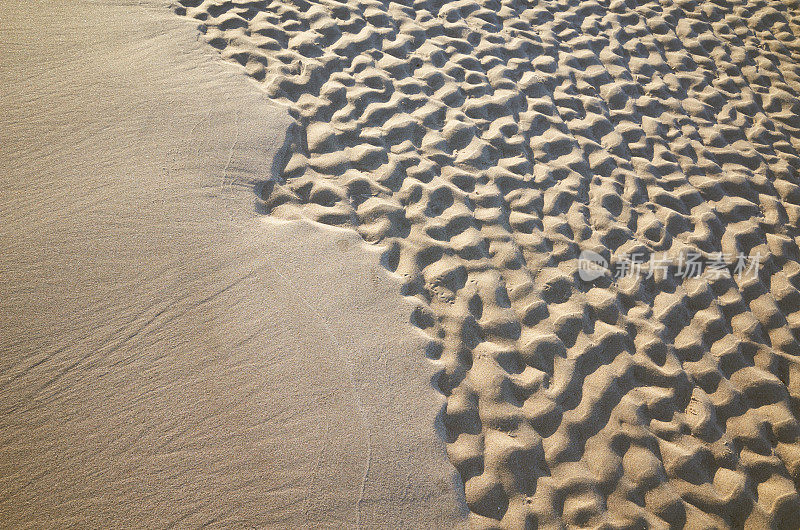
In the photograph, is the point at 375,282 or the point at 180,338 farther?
the point at 375,282

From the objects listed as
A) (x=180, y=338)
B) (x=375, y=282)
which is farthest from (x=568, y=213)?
(x=180, y=338)

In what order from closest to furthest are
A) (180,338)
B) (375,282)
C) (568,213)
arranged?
(180,338) → (375,282) → (568,213)

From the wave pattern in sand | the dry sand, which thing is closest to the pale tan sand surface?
the dry sand

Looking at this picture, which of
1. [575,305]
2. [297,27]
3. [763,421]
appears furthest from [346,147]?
[763,421]

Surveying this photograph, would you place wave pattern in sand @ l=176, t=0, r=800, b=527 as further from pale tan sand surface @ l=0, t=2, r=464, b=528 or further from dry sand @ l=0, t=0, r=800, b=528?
pale tan sand surface @ l=0, t=2, r=464, b=528

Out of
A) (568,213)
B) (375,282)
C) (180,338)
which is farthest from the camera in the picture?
(568,213)

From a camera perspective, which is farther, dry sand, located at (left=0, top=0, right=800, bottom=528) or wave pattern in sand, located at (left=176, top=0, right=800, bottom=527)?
wave pattern in sand, located at (left=176, top=0, right=800, bottom=527)

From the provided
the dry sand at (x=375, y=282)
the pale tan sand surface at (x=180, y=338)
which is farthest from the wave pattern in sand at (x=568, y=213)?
the pale tan sand surface at (x=180, y=338)

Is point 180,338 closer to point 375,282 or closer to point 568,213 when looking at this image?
point 375,282
